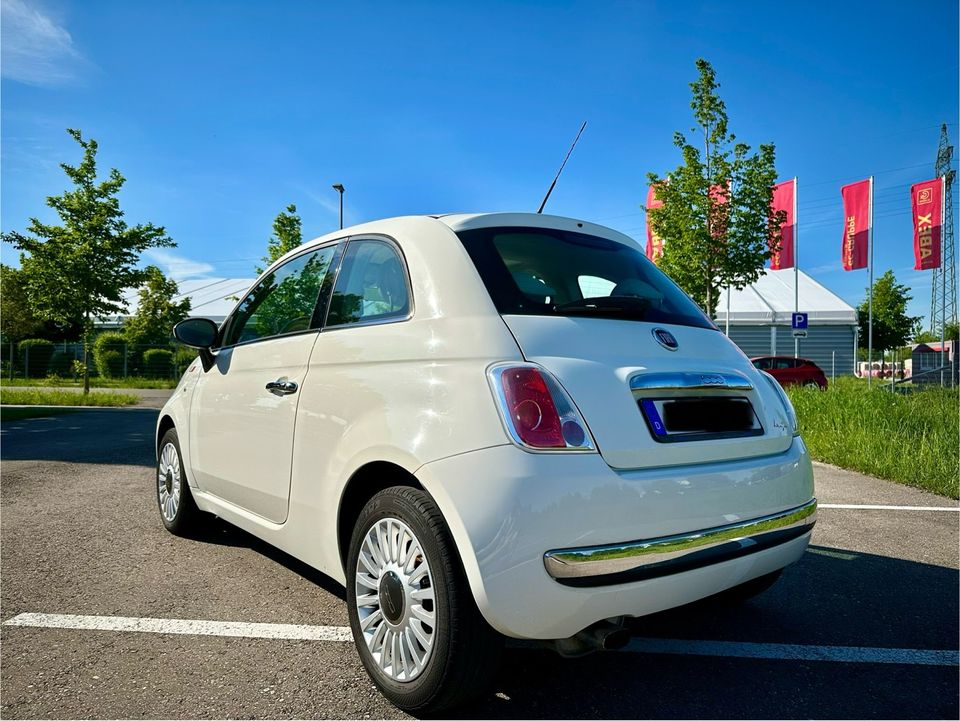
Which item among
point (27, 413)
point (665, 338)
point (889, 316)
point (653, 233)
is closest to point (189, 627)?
point (665, 338)

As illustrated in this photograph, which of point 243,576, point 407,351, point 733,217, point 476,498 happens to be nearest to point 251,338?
point 243,576

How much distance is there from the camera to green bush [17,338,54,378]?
1230 inches

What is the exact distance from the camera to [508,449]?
1915 mm

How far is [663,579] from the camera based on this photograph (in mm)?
2008

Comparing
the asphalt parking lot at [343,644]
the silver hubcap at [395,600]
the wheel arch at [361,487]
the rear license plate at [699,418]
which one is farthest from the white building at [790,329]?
the silver hubcap at [395,600]

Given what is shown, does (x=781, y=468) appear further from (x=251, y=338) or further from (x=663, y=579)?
(x=251, y=338)

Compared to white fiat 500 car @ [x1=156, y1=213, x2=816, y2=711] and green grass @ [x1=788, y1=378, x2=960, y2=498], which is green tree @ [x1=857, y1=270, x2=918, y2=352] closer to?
green grass @ [x1=788, y1=378, x2=960, y2=498]

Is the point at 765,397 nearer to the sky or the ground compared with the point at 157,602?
nearer to the sky

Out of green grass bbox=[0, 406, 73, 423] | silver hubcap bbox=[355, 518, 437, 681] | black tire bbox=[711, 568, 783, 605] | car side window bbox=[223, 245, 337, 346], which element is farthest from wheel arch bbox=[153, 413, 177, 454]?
green grass bbox=[0, 406, 73, 423]

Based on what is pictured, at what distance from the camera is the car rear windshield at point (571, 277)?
234 centimetres

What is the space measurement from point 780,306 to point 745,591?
32.7 m

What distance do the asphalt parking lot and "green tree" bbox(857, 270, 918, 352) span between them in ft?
139

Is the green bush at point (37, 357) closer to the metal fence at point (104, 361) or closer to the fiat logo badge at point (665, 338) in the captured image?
the metal fence at point (104, 361)

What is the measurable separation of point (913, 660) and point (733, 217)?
15.3 metres
